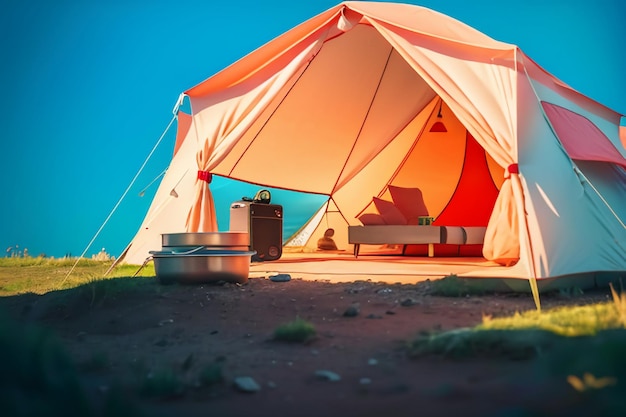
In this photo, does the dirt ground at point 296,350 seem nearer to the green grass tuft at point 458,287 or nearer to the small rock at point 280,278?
the green grass tuft at point 458,287

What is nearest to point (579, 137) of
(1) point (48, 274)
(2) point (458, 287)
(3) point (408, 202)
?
(2) point (458, 287)

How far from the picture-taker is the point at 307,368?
267 cm

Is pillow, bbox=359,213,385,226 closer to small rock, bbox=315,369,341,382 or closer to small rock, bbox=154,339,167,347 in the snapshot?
small rock, bbox=154,339,167,347

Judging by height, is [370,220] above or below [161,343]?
above

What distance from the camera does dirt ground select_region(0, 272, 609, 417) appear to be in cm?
207

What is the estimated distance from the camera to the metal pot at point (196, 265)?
512cm

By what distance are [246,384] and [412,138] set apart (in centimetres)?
864

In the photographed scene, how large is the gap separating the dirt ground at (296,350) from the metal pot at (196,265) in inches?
4.0

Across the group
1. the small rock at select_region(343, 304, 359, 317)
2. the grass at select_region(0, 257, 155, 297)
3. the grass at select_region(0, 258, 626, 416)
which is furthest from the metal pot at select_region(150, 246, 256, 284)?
the grass at select_region(0, 258, 626, 416)

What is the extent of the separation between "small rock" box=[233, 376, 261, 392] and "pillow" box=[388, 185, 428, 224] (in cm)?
745

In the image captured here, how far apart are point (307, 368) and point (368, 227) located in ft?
19.6

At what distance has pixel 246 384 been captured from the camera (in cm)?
236

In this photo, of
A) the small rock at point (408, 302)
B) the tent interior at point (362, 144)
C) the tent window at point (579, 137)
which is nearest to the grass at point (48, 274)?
the small rock at point (408, 302)

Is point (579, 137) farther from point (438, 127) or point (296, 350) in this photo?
point (296, 350)
